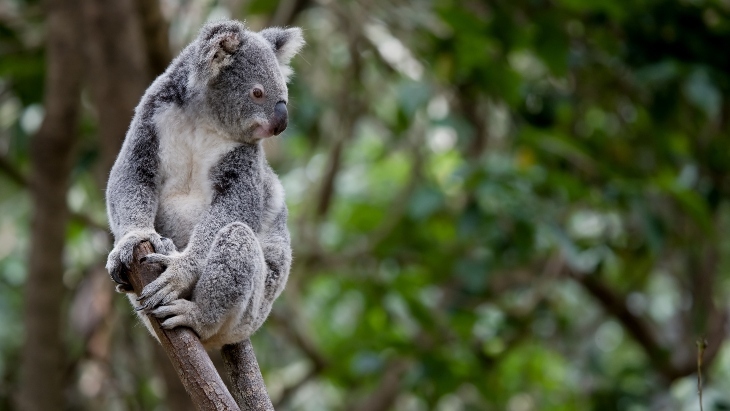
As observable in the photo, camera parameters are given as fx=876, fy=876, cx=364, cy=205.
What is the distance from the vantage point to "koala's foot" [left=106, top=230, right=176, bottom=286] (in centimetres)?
292

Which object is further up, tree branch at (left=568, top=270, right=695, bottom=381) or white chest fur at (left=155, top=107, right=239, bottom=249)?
white chest fur at (left=155, top=107, right=239, bottom=249)

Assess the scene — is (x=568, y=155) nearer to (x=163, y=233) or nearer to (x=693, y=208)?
(x=693, y=208)

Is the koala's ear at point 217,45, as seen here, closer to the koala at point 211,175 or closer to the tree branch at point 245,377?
the koala at point 211,175

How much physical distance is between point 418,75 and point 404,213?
112cm

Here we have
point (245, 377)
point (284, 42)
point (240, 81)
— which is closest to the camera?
point (245, 377)

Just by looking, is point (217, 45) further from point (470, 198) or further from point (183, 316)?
point (470, 198)

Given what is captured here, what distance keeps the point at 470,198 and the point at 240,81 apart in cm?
286

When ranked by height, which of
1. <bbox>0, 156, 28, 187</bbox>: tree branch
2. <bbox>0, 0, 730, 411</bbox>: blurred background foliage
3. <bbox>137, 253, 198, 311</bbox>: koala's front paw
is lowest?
<bbox>0, 0, 730, 411</bbox>: blurred background foliage

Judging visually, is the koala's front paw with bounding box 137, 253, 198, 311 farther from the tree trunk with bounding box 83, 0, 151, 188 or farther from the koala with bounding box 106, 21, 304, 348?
the tree trunk with bounding box 83, 0, 151, 188

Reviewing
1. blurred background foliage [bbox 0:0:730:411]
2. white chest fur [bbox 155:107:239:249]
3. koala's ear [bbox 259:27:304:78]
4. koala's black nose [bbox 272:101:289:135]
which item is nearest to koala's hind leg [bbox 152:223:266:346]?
white chest fur [bbox 155:107:239:249]

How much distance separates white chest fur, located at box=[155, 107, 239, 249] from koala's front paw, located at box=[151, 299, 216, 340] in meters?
0.40

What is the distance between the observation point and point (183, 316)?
2.91 metres

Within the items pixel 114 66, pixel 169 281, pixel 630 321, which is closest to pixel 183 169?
pixel 169 281

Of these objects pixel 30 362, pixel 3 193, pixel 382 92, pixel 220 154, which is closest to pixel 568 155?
pixel 382 92
